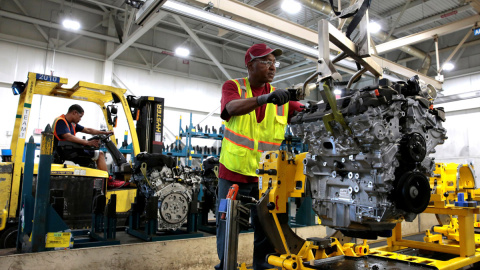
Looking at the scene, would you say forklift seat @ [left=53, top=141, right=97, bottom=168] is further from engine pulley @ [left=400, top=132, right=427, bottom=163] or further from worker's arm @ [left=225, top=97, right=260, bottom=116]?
engine pulley @ [left=400, top=132, right=427, bottom=163]

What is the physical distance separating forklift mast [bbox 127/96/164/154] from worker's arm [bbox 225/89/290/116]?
3382 mm

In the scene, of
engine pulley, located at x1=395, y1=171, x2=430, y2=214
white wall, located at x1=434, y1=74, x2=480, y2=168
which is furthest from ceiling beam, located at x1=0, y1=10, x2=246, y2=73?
engine pulley, located at x1=395, y1=171, x2=430, y2=214

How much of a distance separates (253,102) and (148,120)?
3.63 meters

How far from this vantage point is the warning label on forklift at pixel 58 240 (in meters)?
3.35

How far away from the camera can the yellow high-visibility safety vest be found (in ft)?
8.18

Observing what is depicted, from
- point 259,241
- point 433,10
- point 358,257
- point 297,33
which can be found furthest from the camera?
point 433,10

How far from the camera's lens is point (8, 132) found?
11180 mm

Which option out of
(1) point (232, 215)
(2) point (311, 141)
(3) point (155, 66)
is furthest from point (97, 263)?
(3) point (155, 66)

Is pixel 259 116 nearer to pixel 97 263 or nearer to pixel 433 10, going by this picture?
pixel 97 263

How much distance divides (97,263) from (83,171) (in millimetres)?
1586

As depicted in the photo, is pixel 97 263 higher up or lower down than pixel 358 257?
lower down

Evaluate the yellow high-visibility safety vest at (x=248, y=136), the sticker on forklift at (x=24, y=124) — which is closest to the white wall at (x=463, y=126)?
the yellow high-visibility safety vest at (x=248, y=136)

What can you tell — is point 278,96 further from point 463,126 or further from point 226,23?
point 463,126

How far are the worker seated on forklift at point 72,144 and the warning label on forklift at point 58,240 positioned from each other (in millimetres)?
1613
